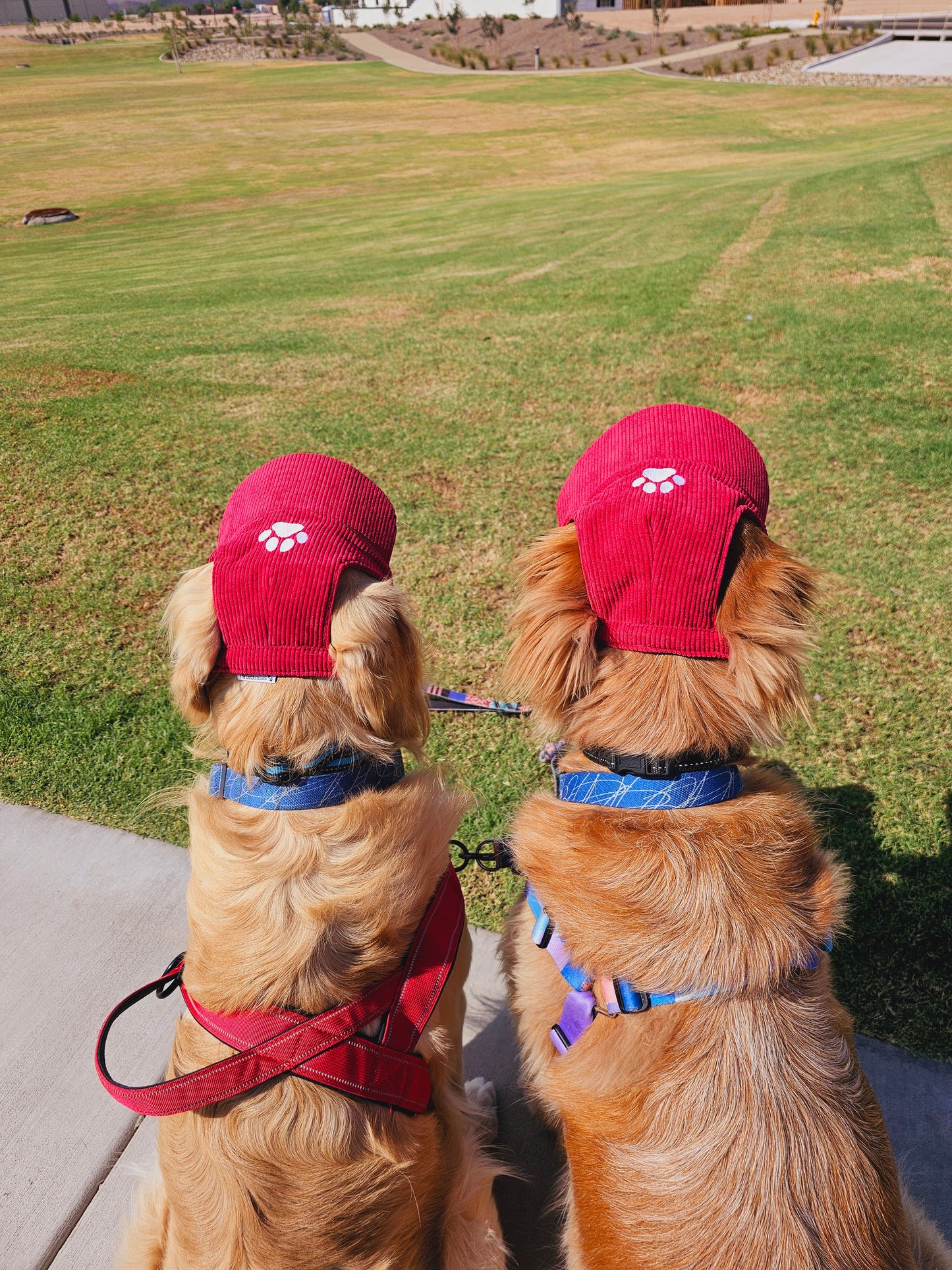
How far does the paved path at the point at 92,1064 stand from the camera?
2521mm

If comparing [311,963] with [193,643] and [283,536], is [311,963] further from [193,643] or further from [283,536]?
[283,536]

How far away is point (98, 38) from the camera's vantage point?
79125 mm

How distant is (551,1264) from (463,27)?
8218cm

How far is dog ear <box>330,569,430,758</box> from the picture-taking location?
1.91m

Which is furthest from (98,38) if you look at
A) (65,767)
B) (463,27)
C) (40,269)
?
(65,767)

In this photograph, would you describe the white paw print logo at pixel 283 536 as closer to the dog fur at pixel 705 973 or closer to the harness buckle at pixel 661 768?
the dog fur at pixel 705 973

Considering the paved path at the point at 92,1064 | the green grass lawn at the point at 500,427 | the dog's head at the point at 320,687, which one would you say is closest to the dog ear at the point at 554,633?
the dog's head at the point at 320,687

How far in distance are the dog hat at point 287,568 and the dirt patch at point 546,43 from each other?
6354cm

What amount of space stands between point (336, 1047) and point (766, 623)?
1.38m

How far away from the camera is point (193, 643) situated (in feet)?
Result: 6.54

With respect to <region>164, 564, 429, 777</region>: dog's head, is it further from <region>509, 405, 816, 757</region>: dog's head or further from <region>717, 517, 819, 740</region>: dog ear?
<region>717, 517, 819, 740</region>: dog ear

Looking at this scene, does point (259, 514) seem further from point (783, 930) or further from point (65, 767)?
point (65, 767)

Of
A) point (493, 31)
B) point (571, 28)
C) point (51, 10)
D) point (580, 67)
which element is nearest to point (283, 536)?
point (580, 67)

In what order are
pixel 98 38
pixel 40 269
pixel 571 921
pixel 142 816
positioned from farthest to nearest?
pixel 98 38 → pixel 40 269 → pixel 142 816 → pixel 571 921
